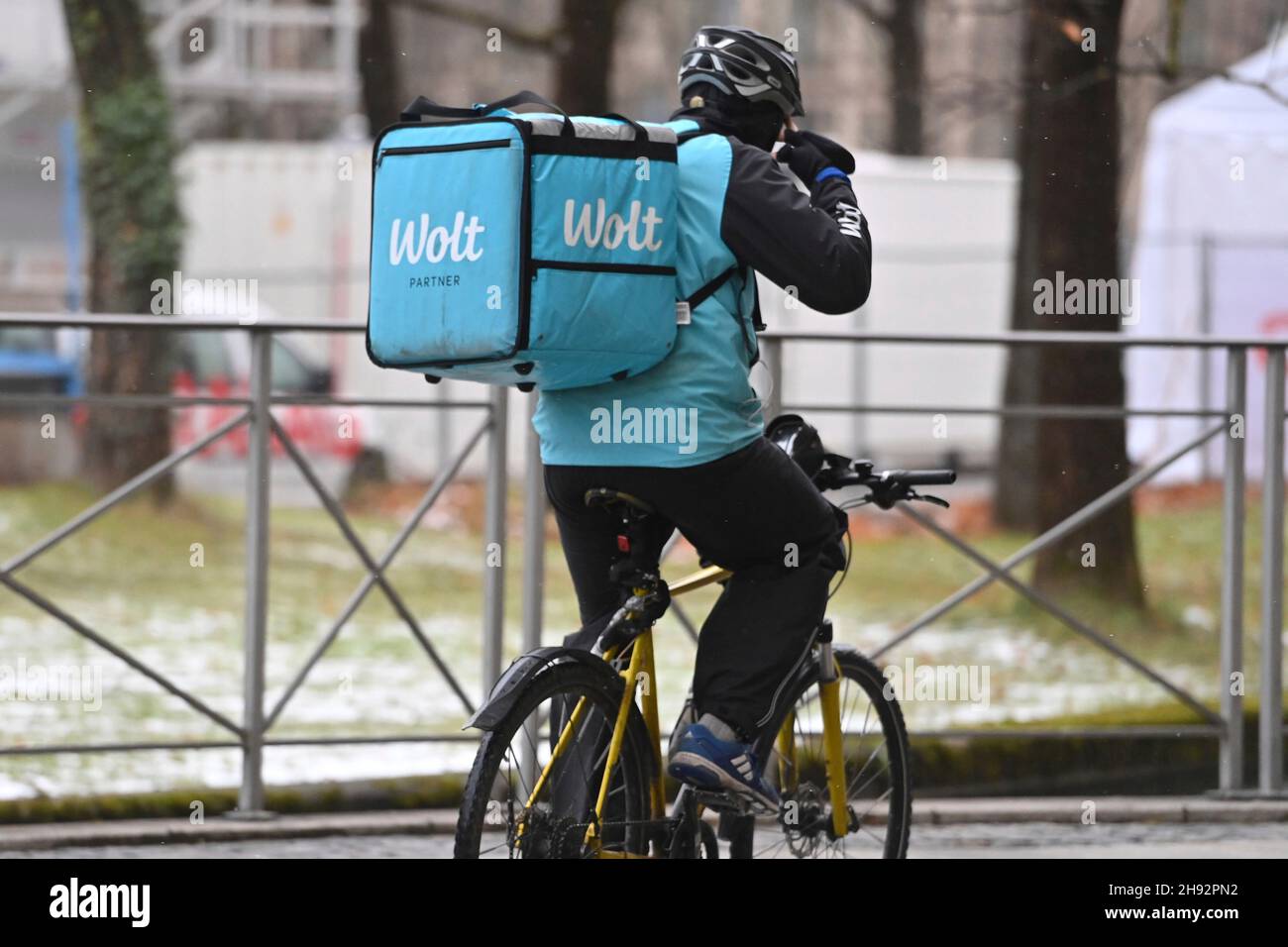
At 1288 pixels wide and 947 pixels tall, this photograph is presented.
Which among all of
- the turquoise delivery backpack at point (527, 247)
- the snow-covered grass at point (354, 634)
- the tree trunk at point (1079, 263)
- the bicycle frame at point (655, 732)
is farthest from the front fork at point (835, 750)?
the tree trunk at point (1079, 263)

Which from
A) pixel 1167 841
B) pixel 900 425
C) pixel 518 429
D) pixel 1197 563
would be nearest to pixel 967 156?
pixel 900 425

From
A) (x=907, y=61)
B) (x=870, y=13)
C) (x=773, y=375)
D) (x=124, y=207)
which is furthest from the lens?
(x=907, y=61)

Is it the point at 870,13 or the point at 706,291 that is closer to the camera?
the point at 706,291

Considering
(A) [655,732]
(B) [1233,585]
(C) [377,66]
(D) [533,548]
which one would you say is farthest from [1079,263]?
(C) [377,66]

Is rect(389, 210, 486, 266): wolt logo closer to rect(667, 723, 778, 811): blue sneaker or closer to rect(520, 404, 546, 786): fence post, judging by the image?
rect(667, 723, 778, 811): blue sneaker

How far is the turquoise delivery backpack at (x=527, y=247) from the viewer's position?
412cm

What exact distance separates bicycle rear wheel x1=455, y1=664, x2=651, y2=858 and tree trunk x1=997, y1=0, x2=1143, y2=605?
18.3 ft

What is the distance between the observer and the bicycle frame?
4.33 metres

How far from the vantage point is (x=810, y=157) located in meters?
4.54

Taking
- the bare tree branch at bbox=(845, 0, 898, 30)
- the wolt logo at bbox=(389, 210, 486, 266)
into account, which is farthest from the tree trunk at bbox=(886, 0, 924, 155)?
the wolt logo at bbox=(389, 210, 486, 266)

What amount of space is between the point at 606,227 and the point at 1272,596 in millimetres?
3304

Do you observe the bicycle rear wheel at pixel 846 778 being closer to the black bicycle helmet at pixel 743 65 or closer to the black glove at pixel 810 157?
the black glove at pixel 810 157

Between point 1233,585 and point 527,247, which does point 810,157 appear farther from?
point 1233,585
